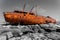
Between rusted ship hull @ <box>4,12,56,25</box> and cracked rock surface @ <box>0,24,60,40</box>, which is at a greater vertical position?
rusted ship hull @ <box>4,12,56,25</box>

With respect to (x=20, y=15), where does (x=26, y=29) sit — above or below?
below

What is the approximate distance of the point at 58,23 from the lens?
8.54ft

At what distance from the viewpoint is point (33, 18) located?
102 inches

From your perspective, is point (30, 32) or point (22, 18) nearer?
point (30, 32)

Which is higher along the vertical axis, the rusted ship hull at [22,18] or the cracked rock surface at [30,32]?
the rusted ship hull at [22,18]

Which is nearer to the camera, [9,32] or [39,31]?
[9,32]

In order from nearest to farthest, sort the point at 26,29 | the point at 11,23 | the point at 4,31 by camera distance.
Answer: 1. the point at 4,31
2. the point at 26,29
3. the point at 11,23

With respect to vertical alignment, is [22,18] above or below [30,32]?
above

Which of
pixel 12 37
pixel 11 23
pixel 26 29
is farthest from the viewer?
pixel 11 23

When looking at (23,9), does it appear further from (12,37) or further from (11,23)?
(12,37)

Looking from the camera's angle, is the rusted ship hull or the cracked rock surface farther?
the rusted ship hull

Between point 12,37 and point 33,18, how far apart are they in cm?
62

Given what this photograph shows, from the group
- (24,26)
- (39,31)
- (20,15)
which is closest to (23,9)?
(20,15)

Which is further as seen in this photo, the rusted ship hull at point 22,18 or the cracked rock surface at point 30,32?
the rusted ship hull at point 22,18
